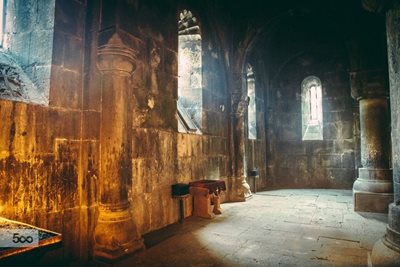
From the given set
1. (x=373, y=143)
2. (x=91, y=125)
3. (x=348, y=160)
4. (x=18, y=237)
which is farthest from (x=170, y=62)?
(x=348, y=160)

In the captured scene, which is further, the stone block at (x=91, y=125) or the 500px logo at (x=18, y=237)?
the stone block at (x=91, y=125)

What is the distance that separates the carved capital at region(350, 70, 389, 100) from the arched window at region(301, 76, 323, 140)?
14.0 ft

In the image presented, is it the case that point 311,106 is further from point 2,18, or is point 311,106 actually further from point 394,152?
point 2,18

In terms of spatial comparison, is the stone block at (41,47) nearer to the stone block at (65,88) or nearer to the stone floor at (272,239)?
the stone block at (65,88)

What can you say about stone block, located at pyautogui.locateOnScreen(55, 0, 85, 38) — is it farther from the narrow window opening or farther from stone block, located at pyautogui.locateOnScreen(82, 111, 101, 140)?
stone block, located at pyautogui.locateOnScreen(82, 111, 101, 140)

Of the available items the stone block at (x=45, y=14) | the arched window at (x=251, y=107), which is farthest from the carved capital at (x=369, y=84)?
→ the stone block at (x=45, y=14)

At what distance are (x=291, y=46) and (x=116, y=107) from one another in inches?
331

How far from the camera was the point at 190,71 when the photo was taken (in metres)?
6.32

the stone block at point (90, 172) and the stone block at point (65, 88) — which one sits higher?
the stone block at point (65, 88)

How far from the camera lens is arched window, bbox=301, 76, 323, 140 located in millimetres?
10164

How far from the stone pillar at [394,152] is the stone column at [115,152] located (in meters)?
2.68

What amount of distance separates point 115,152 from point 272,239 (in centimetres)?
246

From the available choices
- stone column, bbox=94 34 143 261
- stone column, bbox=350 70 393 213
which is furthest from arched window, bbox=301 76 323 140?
stone column, bbox=94 34 143 261

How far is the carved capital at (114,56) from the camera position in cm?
340
